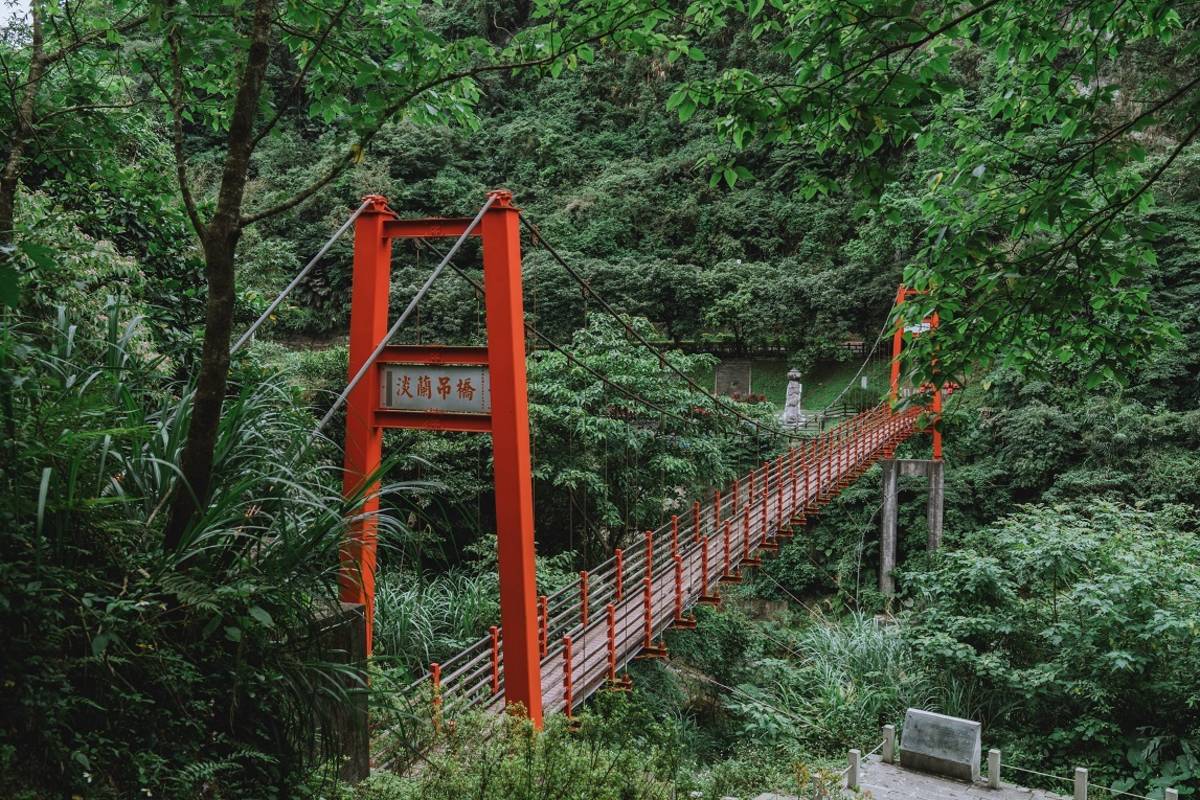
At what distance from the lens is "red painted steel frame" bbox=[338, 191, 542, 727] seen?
3654 millimetres

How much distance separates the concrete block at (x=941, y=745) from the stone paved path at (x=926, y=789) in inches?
2.5

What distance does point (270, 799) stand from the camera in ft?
5.06

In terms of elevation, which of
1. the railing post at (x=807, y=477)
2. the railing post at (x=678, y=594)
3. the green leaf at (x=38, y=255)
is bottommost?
the railing post at (x=678, y=594)

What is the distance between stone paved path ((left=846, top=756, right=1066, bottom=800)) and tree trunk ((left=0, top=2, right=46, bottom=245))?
5076mm

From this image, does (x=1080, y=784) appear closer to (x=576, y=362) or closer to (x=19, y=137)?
(x=576, y=362)

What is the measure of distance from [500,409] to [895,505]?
904 cm

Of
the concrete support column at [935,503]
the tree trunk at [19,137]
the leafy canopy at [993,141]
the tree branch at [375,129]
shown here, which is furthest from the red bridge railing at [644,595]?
the tree trunk at [19,137]

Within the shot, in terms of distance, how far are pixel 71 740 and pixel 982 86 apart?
1577 centimetres

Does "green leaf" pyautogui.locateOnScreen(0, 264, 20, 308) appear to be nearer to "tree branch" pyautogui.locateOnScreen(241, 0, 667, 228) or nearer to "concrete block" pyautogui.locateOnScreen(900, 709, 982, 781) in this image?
"tree branch" pyautogui.locateOnScreen(241, 0, 667, 228)

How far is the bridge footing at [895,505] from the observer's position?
11109 millimetres

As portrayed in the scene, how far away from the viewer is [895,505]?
11.4 meters

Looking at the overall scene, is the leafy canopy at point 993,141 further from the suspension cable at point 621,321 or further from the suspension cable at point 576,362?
the suspension cable at point 576,362

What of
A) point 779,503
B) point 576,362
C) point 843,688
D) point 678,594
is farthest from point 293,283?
point 843,688

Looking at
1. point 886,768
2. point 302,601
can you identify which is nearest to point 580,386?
point 886,768
